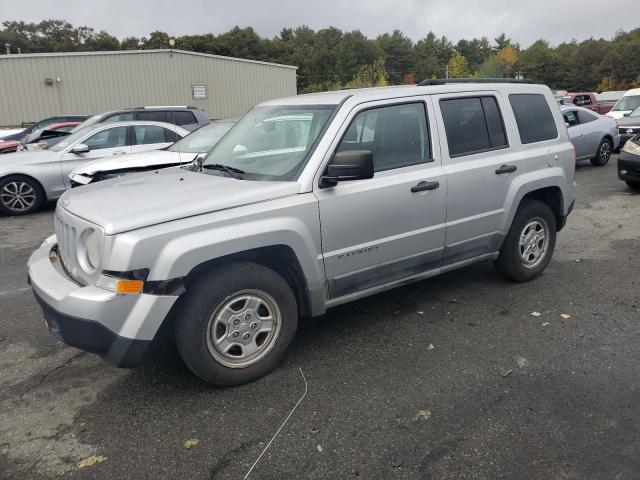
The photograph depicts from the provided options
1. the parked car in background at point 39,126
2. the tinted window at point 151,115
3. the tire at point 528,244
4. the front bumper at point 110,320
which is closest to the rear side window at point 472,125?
the tire at point 528,244

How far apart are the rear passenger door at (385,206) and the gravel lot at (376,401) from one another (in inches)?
23.2

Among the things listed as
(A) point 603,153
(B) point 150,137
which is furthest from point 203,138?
(A) point 603,153

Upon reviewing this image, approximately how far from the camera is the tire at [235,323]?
322cm

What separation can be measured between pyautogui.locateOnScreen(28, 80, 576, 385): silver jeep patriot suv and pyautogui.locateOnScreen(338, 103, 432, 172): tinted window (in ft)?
0.04

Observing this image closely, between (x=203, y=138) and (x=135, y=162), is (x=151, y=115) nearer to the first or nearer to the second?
(x=203, y=138)

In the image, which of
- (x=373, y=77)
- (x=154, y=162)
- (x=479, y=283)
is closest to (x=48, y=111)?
(x=154, y=162)

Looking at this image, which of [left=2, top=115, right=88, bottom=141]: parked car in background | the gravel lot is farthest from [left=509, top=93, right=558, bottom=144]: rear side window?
[left=2, top=115, right=88, bottom=141]: parked car in background

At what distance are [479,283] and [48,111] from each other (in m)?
28.5

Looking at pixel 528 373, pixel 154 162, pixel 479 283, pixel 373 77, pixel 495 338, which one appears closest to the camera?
pixel 528 373

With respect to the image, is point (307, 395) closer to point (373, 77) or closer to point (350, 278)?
point (350, 278)

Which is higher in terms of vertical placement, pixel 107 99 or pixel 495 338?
pixel 107 99

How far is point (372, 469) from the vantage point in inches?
107

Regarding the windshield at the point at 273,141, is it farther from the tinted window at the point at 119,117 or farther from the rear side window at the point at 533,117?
the tinted window at the point at 119,117

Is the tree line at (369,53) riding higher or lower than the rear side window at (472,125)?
higher
